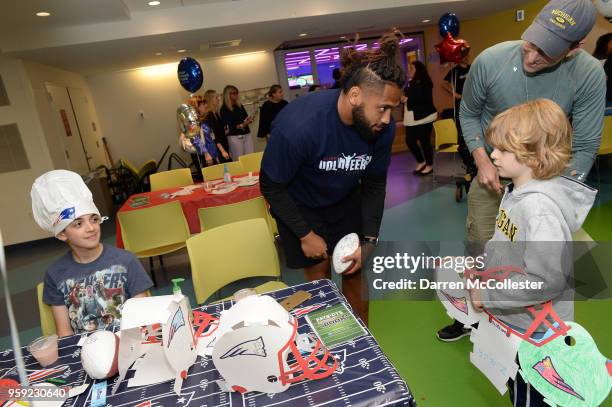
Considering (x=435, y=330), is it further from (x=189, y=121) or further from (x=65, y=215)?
(x=189, y=121)

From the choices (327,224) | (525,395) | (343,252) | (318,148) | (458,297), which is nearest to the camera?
(525,395)

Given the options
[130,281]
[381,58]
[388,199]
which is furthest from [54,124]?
Answer: [381,58]

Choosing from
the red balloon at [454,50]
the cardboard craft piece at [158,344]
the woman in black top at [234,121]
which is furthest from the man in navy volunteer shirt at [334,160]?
the woman in black top at [234,121]

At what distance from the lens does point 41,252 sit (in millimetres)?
5176

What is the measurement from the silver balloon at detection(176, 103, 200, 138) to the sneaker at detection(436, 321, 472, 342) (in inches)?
131

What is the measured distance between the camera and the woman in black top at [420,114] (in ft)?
19.0

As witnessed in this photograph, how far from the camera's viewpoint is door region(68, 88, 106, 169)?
Result: 23.5 ft

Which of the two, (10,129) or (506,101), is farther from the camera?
(10,129)

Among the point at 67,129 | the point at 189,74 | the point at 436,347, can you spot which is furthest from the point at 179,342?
the point at 67,129

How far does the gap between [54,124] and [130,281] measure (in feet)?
18.5

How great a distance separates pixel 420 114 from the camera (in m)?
5.80

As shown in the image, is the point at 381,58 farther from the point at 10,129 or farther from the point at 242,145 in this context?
the point at 10,129

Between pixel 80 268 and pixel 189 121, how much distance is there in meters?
2.98

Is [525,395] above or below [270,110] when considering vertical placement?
below
